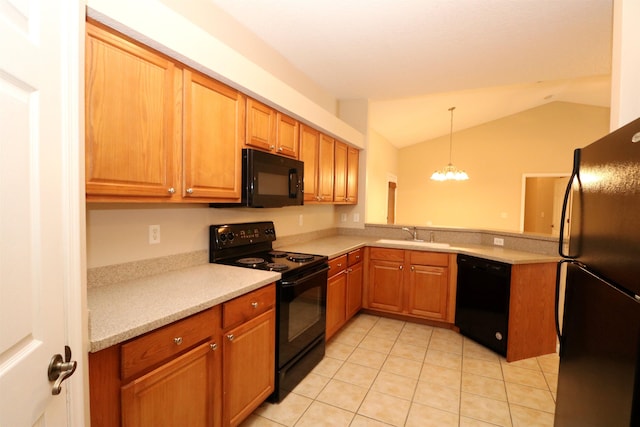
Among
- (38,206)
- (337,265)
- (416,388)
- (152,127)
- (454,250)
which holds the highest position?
(152,127)

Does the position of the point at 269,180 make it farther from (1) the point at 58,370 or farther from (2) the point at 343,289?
(1) the point at 58,370

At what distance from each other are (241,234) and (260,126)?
81cm

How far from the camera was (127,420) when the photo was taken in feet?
3.46

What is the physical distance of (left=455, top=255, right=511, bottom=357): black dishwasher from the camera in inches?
101

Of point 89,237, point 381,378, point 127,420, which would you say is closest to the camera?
point 127,420

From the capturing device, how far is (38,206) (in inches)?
27.2

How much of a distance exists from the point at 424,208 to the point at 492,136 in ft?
6.66

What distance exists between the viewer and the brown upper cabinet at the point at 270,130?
2.02 m

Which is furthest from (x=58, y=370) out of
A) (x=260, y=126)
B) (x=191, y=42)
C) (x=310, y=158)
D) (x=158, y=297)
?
(x=310, y=158)

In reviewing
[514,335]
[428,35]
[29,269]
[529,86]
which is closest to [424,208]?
[529,86]

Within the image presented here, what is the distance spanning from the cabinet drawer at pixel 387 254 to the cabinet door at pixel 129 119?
7.80 feet

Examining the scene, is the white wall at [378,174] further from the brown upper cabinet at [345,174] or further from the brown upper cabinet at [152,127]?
the brown upper cabinet at [152,127]

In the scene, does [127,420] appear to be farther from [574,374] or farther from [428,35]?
[428,35]

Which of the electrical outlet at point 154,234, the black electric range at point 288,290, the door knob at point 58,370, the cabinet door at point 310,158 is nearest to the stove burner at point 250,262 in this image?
the black electric range at point 288,290
